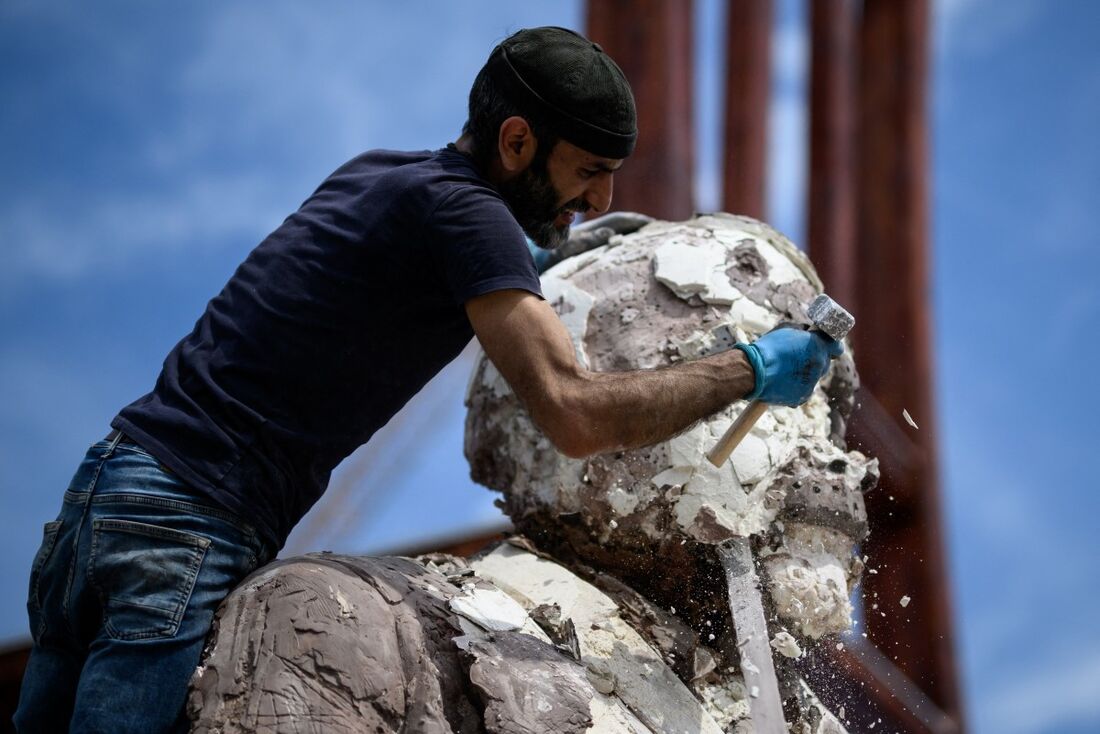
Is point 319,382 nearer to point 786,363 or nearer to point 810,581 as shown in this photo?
point 786,363

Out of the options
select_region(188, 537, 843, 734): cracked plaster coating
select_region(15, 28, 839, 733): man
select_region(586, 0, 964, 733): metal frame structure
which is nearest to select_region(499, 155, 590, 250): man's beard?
select_region(15, 28, 839, 733): man

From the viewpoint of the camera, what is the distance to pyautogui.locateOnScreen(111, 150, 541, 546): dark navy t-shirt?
2205mm

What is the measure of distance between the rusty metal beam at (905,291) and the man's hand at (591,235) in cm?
372

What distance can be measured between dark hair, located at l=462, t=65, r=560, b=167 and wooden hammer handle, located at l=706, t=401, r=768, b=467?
666 mm

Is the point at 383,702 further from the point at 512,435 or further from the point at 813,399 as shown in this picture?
the point at 813,399

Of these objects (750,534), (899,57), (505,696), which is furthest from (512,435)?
(899,57)

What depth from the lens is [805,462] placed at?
9.03 ft

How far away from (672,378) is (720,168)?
14.9 ft

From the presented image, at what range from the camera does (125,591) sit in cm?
215

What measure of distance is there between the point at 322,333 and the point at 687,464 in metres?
0.87

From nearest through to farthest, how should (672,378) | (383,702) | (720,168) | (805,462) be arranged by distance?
(383,702)
(672,378)
(805,462)
(720,168)

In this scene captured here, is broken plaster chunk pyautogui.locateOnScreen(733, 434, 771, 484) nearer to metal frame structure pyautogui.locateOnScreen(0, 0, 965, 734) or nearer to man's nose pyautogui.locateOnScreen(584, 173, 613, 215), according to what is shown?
man's nose pyautogui.locateOnScreen(584, 173, 613, 215)

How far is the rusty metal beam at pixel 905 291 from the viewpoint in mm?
6578

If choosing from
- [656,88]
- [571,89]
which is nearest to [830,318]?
[571,89]
